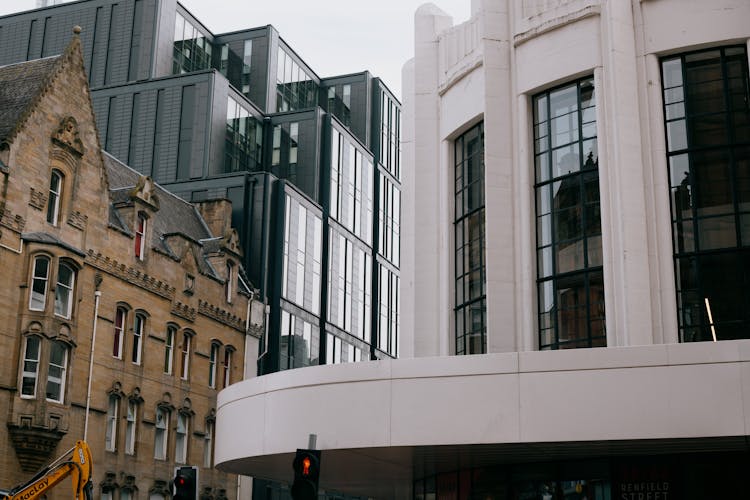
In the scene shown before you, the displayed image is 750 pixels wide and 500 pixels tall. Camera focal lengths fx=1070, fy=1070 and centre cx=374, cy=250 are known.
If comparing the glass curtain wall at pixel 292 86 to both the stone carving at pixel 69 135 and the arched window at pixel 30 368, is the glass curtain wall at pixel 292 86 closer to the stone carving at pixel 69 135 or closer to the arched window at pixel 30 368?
the stone carving at pixel 69 135

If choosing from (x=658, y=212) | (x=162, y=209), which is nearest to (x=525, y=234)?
(x=658, y=212)

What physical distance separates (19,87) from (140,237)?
7917 millimetres

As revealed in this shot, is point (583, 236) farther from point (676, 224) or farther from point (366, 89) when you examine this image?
point (366, 89)

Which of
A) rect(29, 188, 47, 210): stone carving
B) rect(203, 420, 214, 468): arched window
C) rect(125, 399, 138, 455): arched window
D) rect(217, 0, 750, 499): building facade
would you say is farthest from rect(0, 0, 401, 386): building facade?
rect(217, 0, 750, 499): building facade

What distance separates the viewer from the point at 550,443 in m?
18.1

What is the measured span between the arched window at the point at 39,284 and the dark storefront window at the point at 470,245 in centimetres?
1645

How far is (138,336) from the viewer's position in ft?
140

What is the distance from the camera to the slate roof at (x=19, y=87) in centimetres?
3739

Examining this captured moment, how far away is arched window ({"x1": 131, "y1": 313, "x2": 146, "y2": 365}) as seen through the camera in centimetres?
4219

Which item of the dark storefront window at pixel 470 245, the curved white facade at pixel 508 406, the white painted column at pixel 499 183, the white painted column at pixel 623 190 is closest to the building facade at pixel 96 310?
the dark storefront window at pixel 470 245

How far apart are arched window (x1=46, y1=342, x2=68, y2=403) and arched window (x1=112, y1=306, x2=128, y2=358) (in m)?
3.16

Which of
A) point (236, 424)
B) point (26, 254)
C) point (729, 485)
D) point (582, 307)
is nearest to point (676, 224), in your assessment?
point (582, 307)

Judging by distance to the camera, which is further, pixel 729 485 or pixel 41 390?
pixel 41 390

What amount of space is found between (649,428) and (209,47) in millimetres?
54744
